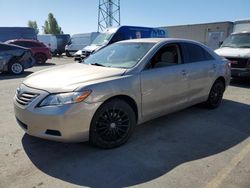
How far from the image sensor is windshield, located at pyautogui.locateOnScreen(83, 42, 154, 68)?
4.51 m

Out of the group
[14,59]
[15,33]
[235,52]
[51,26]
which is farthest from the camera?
[51,26]

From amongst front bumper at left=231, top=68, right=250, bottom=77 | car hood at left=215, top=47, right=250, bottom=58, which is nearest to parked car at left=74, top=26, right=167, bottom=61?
car hood at left=215, top=47, right=250, bottom=58

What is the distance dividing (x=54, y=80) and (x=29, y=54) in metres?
9.08

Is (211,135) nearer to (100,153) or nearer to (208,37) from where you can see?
(100,153)

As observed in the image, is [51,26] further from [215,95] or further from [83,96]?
[83,96]

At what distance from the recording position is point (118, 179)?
3.22 metres

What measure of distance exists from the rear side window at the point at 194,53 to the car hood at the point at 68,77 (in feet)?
5.63

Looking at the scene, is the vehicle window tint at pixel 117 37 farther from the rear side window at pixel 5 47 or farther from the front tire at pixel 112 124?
the front tire at pixel 112 124

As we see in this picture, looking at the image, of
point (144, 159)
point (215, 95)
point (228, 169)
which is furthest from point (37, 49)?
point (228, 169)

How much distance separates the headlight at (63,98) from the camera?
3498 millimetres

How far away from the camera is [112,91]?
3816mm

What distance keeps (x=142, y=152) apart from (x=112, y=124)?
587mm

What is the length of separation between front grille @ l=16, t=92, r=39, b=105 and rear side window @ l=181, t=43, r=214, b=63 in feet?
9.61

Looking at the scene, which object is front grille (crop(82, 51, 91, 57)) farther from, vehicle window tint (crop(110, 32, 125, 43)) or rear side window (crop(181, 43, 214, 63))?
rear side window (crop(181, 43, 214, 63))
